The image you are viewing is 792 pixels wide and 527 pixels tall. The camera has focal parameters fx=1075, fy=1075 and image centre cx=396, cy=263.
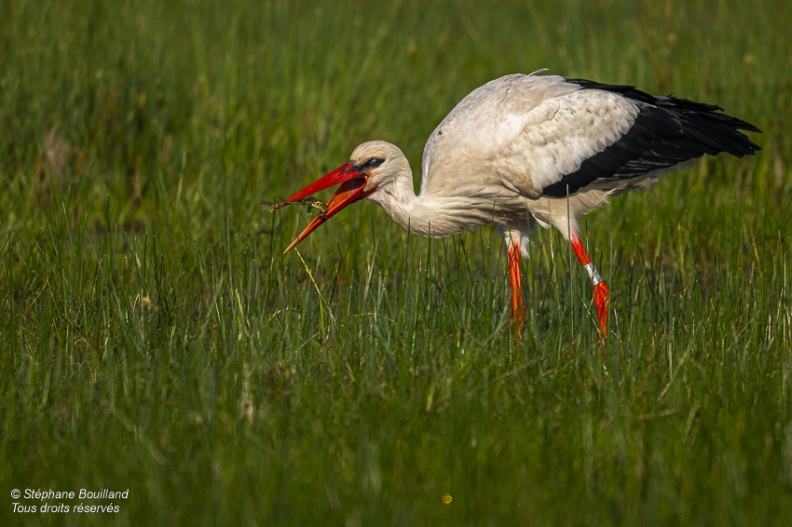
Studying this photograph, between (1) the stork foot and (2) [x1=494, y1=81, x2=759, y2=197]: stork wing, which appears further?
(2) [x1=494, y1=81, x2=759, y2=197]: stork wing

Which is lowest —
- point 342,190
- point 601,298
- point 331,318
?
point 601,298

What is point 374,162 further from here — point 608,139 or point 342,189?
point 608,139

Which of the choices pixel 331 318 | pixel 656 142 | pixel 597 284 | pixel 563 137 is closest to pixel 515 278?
pixel 597 284

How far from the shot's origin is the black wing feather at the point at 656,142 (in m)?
5.27

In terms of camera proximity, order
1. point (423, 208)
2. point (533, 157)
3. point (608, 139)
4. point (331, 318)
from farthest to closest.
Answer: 1. point (608, 139)
2. point (533, 157)
3. point (423, 208)
4. point (331, 318)

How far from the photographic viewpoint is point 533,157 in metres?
5.19

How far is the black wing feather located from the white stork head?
0.81 meters

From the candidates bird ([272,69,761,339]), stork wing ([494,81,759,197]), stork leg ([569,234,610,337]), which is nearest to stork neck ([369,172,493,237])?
bird ([272,69,761,339])

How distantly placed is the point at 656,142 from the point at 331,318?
208 centimetres

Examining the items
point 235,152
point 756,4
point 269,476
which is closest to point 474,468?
point 269,476

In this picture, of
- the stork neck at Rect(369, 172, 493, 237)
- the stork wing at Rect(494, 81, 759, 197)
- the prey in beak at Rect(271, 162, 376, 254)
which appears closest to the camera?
the prey in beak at Rect(271, 162, 376, 254)

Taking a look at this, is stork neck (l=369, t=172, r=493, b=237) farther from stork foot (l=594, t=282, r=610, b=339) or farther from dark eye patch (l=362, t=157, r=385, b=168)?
stork foot (l=594, t=282, r=610, b=339)

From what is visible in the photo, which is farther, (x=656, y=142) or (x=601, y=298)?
(x=656, y=142)

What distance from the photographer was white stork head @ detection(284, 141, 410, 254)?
4.90 metres
